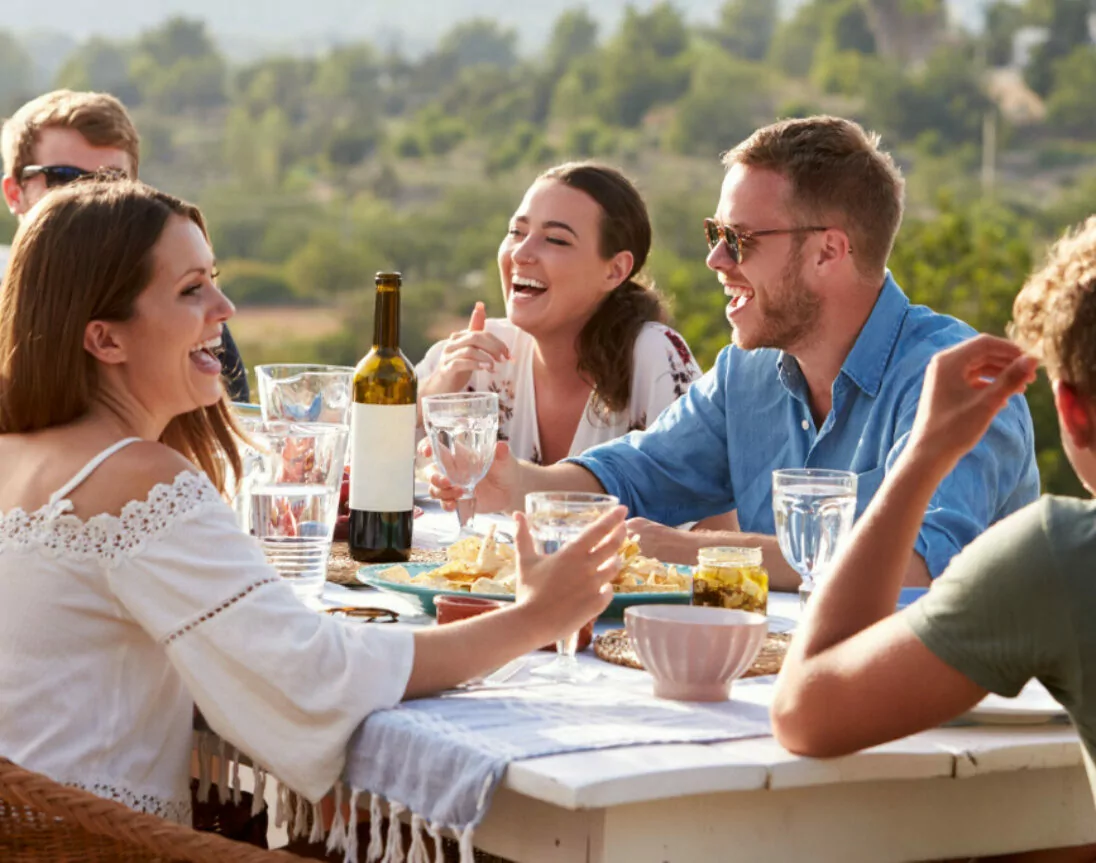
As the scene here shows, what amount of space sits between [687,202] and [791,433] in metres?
26.8

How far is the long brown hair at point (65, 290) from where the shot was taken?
200 centimetres

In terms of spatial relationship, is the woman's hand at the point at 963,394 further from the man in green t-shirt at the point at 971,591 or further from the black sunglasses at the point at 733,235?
the black sunglasses at the point at 733,235

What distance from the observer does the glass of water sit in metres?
2.32

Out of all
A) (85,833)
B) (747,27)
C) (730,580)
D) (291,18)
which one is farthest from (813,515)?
(291,18)

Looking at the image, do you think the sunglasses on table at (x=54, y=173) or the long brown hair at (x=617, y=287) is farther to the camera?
the sunglasses on table at (x=54, y=173)

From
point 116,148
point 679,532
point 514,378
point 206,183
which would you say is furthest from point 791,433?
point 206,183

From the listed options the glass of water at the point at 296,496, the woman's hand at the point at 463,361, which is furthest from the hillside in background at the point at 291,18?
the glass of water at the point at 296,496

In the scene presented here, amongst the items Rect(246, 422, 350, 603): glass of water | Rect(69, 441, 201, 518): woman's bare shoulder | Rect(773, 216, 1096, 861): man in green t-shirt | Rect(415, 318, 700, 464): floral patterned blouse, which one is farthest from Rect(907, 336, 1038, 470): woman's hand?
Rect(415, 318, 700, 464): floral patterned blouse

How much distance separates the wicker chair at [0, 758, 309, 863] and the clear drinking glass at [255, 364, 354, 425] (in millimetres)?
1311

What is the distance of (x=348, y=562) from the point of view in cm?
262

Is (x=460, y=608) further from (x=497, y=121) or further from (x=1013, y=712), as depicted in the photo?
(x=497, y=121)

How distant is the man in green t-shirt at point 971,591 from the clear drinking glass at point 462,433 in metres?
0.97

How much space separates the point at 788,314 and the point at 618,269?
1.10 m

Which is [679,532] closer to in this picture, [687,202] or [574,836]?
[574,836]
